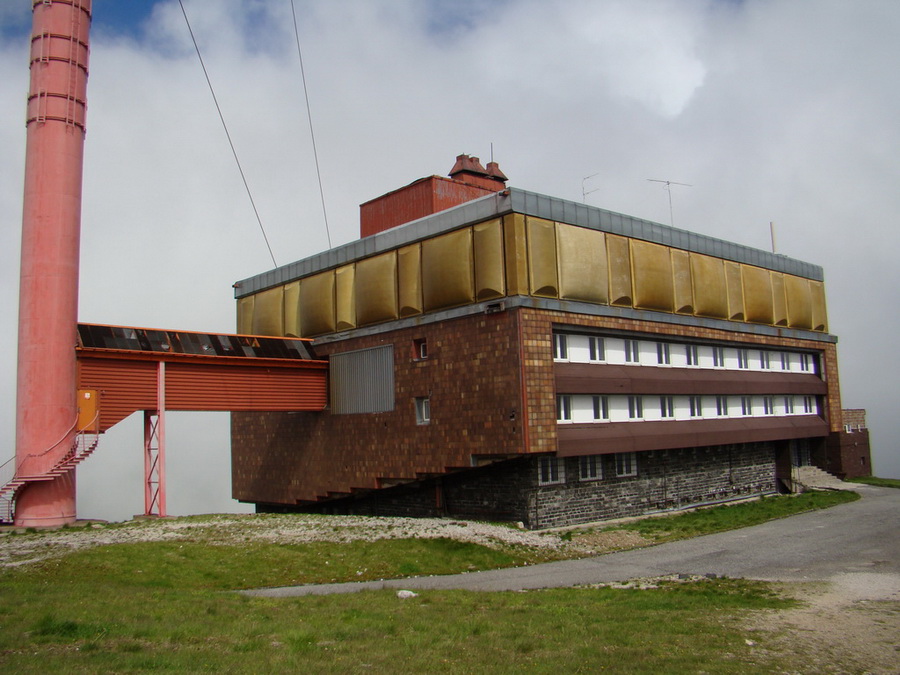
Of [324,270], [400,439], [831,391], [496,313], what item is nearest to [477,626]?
[496,313]

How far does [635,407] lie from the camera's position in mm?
31844

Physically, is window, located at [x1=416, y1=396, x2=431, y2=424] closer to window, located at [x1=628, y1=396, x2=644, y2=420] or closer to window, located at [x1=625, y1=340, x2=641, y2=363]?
window, located at [x1=628, y1=396, x2=644, y2=420]

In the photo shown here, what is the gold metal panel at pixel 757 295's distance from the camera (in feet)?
126

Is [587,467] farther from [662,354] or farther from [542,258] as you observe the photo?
[542,258]

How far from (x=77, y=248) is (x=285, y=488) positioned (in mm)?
14882

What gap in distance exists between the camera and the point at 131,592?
53.9ft

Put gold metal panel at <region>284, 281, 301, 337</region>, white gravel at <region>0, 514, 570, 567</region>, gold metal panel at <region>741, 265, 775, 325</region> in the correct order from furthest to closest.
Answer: gold metal panel at <region>741, 265, 775, 325</region>, gold metal panel at <region>284, 281, 301, 337</region>, white gravel at <region>0, 514, 570, 567</region>

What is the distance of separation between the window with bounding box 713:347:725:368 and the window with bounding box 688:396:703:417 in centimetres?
233

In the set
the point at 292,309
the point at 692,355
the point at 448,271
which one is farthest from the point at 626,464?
the point at 292,309

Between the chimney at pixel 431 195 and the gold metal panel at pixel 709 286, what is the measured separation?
1028 cm

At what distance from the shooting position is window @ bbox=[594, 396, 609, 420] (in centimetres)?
3012

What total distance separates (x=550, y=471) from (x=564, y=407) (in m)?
2.39

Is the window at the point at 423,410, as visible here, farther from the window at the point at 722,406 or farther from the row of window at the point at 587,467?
the window at the point at 722,406

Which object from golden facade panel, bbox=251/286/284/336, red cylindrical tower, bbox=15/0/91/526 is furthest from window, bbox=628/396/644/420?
red cylindrical tower, bbox=15/0/91/526
